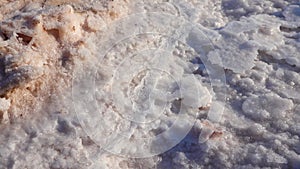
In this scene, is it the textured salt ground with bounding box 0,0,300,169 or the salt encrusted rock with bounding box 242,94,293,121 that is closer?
the textured salt ground with bounding box 0,0,300,169

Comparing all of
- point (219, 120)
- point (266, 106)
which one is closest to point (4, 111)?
point (219, 120)

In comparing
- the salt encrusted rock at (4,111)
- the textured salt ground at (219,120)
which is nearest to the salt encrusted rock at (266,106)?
the textured salt ground at (219,120)

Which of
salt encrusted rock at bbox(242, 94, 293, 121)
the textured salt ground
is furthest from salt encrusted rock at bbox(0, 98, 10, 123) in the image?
salt encrusted rock at bbox(242, 94, 293, 121)

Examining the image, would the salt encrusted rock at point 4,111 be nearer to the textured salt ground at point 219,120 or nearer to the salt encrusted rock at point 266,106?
the textured salt ground at point 219,120

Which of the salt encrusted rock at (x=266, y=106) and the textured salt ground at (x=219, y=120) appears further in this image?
the salt encrusted rock at (x=266, y=106)

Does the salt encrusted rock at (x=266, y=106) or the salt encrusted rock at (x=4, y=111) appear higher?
the salt encrusted rock at (x=4, y=111)

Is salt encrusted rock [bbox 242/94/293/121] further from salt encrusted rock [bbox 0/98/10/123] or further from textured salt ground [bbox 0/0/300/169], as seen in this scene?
salt encrusted rock [bbox 0/98/10/123]

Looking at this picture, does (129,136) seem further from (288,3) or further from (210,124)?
(288,3)

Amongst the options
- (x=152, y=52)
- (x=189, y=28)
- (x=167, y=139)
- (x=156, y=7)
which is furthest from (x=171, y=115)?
(x=156, y=7)

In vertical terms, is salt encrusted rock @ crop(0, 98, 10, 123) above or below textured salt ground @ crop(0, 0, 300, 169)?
above
